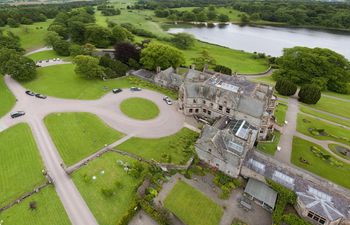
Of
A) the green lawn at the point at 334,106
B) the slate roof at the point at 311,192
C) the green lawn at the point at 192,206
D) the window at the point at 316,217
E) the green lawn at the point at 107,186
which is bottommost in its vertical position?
the green lawn at the point at 334,106

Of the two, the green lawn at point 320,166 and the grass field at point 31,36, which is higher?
the grass field at point 31,36

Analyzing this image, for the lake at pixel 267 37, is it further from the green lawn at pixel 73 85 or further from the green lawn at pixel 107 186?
the green lawn at pixel 107 186

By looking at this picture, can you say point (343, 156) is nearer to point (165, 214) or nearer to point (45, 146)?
point (165, 214)

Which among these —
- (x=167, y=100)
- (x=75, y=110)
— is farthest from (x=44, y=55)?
(x=167, y=100)

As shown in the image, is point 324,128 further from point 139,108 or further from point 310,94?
point 139,108

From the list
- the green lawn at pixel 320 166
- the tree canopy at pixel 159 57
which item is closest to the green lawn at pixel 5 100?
the tree canopy at pixel 159 57

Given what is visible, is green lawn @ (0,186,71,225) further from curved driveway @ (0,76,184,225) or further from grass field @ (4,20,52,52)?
grass field @ (4,20,52,52)

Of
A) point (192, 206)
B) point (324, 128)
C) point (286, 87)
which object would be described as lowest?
point (324, 128)
